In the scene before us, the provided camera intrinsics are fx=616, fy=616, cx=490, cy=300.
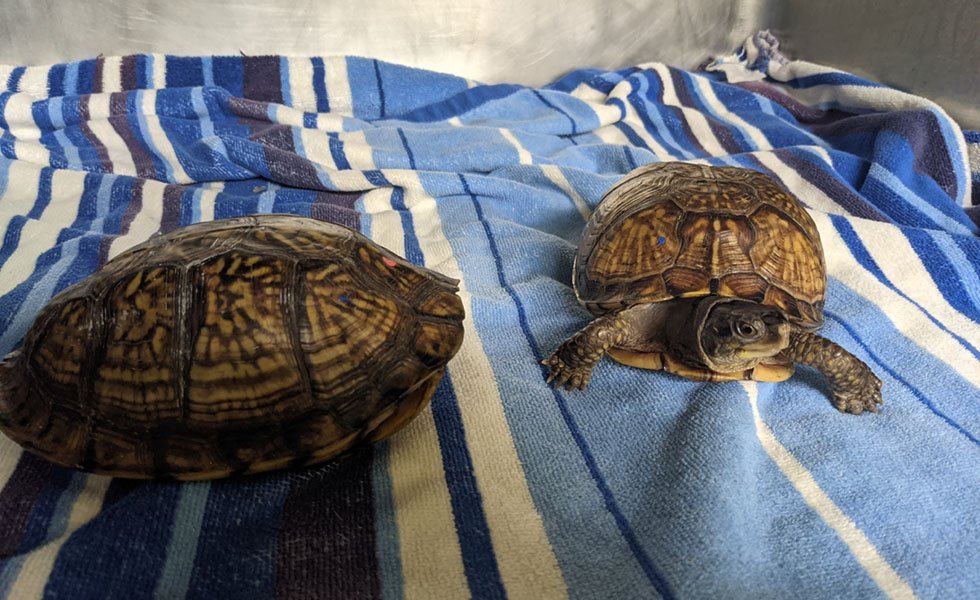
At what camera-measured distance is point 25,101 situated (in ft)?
8.52

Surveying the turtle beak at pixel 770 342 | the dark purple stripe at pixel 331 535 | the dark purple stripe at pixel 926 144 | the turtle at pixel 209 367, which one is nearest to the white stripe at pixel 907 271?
the dark purple stripe at pixel 926 144

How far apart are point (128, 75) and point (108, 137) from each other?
422mm

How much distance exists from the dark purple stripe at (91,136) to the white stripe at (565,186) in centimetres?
175

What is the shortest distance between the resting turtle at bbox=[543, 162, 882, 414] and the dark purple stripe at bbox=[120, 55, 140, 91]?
2.30 metres

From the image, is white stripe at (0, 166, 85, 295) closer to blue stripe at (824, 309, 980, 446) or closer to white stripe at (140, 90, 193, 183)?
white stripe at (140, 90, 193, 183)

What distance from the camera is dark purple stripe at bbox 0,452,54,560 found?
3.81 ft

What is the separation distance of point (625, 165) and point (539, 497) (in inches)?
69.2

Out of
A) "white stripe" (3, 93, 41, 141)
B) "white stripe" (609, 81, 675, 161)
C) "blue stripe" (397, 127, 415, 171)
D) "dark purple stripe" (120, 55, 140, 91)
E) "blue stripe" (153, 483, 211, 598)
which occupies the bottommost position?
"white stripe" (609, 81, 675, 161)

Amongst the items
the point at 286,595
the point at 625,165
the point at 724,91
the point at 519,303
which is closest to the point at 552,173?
the point at 625,165

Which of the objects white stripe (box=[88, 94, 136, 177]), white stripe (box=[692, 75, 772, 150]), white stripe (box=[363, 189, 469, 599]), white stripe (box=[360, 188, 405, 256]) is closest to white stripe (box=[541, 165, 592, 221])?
white stripe (box=[360, 188, 405, 256])

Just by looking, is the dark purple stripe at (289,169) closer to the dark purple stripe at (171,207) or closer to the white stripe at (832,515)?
the dark purple stripe at (171,207)

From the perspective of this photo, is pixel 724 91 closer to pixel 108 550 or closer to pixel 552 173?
pixel 552 173

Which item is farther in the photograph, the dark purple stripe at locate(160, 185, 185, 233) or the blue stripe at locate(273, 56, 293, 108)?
the blue stripe at locate(273, 56, 293, 108)

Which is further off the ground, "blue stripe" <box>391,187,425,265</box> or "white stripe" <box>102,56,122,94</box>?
"white stripe" <box>102,56,122,94</box>
